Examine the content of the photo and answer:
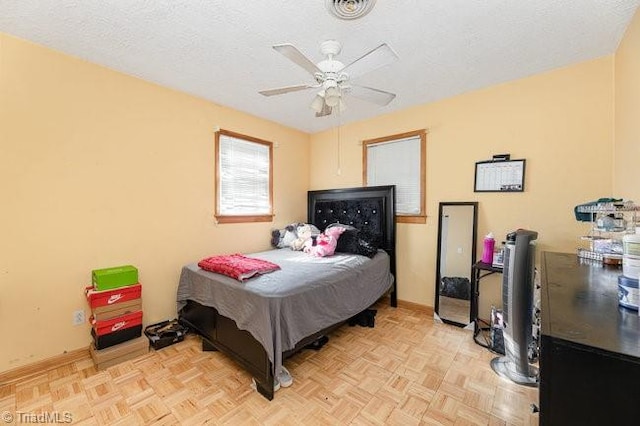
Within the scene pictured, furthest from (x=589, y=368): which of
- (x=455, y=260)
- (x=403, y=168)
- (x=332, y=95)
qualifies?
(x=403, y=168)

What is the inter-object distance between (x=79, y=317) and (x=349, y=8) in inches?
125

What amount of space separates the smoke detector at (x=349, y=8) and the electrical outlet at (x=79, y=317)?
306cm

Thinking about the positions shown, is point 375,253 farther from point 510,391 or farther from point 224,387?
point 224,387

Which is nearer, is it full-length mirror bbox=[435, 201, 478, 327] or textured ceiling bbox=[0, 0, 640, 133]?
textured ceiling bbox=[0, 0, 640, 133]

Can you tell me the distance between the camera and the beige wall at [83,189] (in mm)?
1975

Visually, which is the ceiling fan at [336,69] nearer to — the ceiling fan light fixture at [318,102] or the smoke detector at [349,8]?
the ceiling fan light fixture at [318,102]

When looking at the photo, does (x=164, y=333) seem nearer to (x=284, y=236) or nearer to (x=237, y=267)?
(x=237, y=267)

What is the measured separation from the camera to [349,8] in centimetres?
163

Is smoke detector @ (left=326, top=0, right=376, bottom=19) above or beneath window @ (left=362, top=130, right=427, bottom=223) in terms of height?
above

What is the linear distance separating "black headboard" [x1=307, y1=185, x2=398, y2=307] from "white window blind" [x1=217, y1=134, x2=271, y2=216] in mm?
794

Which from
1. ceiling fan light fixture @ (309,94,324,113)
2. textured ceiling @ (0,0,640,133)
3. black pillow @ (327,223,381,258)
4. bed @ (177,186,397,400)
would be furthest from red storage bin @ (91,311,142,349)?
ceiling fan light fixture @ (309,94,324,113)

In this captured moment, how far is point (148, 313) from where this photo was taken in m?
2.62

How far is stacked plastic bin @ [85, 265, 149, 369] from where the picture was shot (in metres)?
2.12

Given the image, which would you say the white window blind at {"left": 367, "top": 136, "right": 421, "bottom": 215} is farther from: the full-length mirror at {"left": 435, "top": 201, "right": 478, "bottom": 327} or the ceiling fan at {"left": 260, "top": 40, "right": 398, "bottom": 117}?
the ceiling fan at {"left": 260, "top": 40, "right": 398, "bottom": 117}
